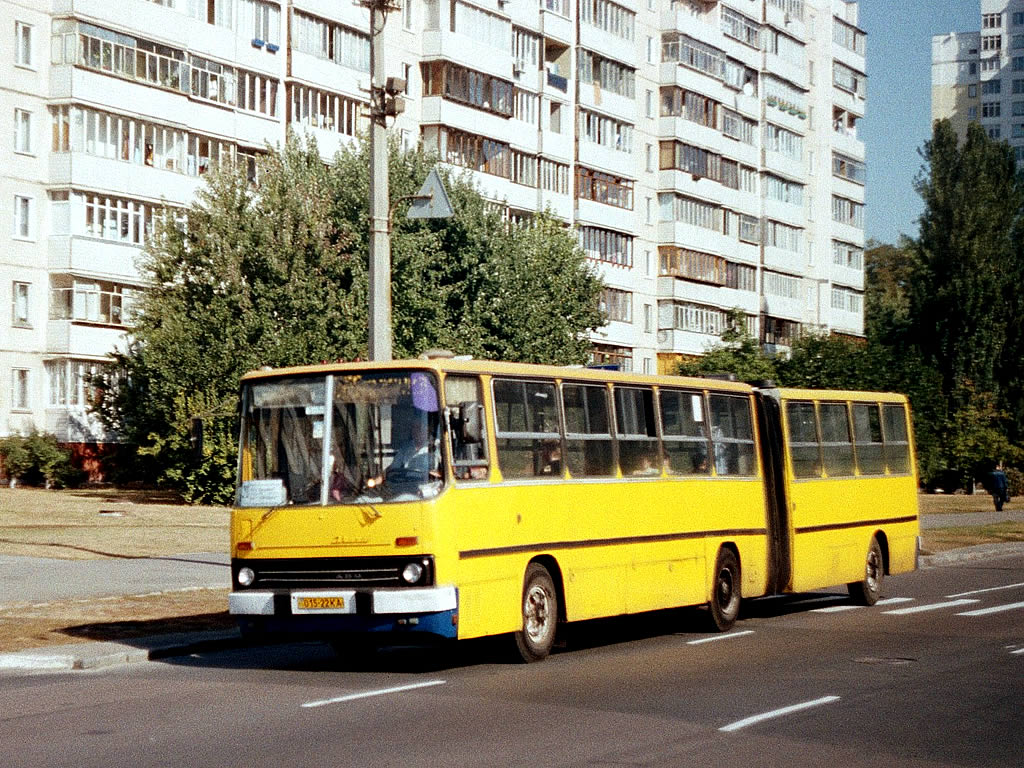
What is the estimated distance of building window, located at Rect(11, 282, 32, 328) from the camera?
5475 cm

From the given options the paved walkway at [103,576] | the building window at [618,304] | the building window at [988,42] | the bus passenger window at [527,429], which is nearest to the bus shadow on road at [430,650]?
the bus passenger window at [527,429]

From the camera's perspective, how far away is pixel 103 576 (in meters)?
23.7

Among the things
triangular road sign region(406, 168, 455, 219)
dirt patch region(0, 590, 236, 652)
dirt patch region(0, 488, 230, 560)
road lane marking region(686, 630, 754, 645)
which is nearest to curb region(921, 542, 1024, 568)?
dirt patch region(0, 488, 230, 560)

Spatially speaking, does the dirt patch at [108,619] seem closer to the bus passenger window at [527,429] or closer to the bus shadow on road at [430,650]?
the bus shadow on road at [430,650]

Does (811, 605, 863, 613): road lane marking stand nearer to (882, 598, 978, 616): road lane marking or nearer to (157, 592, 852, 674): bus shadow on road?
(882, 598, 978, 616): road lane marking

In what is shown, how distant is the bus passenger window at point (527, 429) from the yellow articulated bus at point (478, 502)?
0.02m

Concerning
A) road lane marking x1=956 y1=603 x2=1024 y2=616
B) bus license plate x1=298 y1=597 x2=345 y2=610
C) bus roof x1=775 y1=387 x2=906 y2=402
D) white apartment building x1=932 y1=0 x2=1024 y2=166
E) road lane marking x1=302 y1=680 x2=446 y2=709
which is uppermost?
white apartment building x1=932 y1=0 x2=1024 y2=166

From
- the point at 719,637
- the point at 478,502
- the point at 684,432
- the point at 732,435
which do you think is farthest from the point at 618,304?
the point at 478,502

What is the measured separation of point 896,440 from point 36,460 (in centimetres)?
3449

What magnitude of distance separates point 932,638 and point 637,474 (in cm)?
338

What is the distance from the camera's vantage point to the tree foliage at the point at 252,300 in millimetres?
46594

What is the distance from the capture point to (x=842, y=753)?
34.4ft

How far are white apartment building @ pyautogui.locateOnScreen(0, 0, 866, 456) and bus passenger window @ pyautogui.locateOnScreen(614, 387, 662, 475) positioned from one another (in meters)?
12.8

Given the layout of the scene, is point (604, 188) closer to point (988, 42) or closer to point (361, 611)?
point (361, 611)
